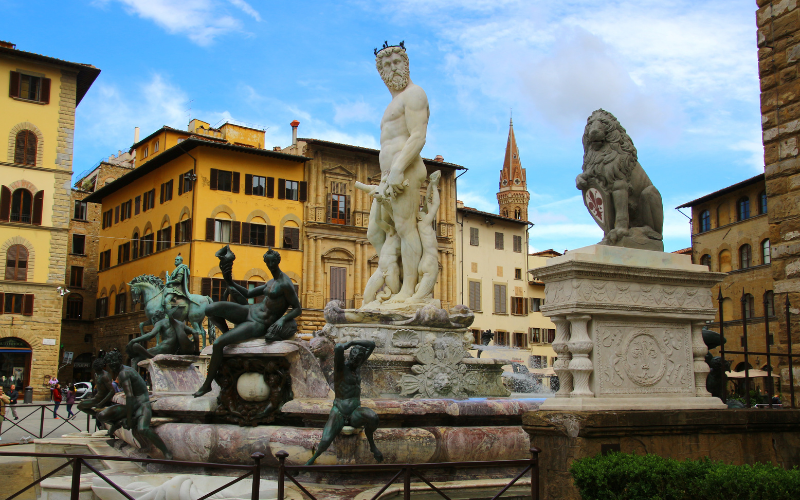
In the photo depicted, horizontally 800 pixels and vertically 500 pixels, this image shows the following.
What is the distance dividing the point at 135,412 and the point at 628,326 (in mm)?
5460

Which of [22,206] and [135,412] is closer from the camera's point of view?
[135,412]

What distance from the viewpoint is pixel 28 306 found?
3666 cm

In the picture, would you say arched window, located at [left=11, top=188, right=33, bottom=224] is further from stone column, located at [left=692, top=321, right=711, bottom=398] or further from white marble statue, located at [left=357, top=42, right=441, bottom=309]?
stone column, located at [left=692, top=321, right=711, bottom=398]

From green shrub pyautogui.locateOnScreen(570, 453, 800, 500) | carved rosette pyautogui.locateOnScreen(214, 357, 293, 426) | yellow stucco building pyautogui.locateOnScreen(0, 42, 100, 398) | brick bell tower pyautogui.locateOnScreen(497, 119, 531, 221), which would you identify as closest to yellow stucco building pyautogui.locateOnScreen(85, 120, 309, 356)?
yellow stucco building pyautogui.locateOnScreen(0, 42, 100, 398)

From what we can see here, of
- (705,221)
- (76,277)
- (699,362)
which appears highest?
(705,221)

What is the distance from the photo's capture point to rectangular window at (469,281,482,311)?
50.3m

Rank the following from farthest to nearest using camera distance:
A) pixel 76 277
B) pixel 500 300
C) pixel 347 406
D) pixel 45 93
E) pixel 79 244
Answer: pixel 79 244
pixel 76 277
pixel 500 300
pixel 45 93
pixel 347 406

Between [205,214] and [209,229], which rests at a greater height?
[205,214]

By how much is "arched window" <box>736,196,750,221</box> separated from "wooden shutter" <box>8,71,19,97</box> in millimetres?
39565

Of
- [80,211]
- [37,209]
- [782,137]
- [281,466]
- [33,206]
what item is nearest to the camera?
[281,466]

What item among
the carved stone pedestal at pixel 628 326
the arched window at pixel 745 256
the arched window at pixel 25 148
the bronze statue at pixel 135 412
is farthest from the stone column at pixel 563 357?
the arched window at pixel 745 256

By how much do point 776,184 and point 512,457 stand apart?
5.22m

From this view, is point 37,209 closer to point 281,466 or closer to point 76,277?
point 76,277

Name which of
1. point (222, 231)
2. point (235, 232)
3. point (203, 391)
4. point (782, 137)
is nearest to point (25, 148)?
point (222, 231)
